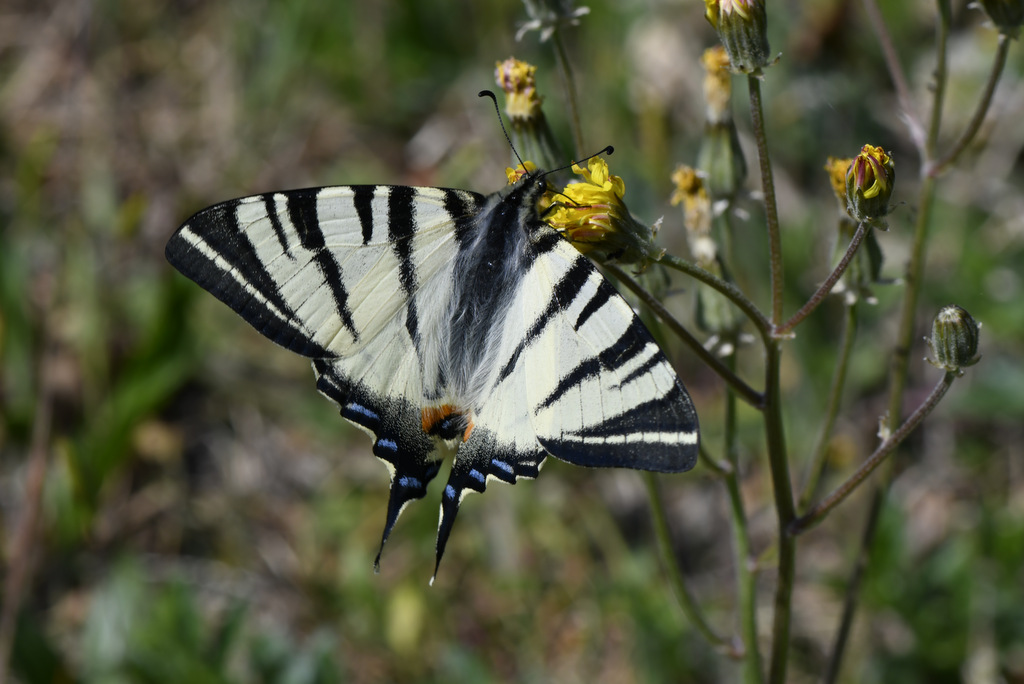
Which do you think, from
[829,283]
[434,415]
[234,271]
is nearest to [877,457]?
[829,283]

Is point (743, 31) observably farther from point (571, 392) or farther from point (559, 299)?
point (571, 392)

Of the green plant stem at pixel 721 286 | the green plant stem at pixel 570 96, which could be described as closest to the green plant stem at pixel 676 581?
the green plant stem at pixel 721 286

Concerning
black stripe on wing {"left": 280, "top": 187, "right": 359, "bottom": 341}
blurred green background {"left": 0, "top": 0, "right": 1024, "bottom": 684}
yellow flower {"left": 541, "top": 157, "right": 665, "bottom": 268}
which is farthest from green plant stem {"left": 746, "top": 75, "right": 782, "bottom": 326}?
blurred green background {"left": 0, "top": 0, "right": 1024, "bottom": 684}

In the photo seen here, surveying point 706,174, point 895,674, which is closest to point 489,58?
point 706,174

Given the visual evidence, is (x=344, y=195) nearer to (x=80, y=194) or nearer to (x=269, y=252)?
(x=269, y=252)

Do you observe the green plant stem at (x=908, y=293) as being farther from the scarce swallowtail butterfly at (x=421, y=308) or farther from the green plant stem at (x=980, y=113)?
the scarce swallowtail butterfly at (x=421, y=308)

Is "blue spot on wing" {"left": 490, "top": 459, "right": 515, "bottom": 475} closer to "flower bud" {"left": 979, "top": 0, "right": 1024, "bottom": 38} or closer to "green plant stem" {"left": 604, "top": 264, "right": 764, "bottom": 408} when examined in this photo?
"green plant stem" {"left": 604, "top": 264, "right": 764, "bottom": 408}
